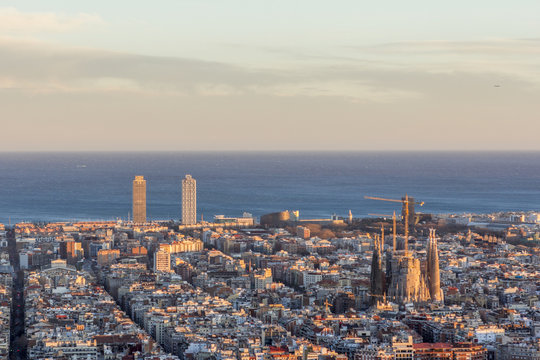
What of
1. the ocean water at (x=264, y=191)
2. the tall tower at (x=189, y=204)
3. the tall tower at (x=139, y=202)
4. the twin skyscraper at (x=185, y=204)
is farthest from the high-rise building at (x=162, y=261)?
the ocean water at (x=264, y=191)

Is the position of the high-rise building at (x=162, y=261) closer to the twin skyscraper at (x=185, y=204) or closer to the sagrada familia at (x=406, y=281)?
the sagrada familia at (x=406, y=281)

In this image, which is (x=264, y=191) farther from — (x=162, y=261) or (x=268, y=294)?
(x=268, y=294)

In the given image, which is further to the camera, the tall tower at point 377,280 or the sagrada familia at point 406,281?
the tall tower at point 377,280

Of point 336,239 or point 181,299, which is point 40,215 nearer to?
point 336,239

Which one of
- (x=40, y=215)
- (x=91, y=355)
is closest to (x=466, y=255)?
(x=91, y=355)

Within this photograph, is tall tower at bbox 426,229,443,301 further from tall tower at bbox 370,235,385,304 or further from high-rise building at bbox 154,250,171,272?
high-rise building at bbox 154,250,171,272

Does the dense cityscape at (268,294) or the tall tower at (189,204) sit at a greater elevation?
the tall tower at (189,204)

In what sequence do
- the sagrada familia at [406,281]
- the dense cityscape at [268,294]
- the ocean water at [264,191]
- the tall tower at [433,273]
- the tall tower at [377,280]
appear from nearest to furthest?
the dense cityscape at [268,294] < the sagrada familia at [406,281] < the tall tower at [377,280] < the tall tower at [433,273] < the ocean water at [264,191]
